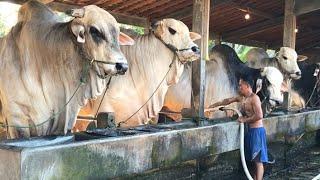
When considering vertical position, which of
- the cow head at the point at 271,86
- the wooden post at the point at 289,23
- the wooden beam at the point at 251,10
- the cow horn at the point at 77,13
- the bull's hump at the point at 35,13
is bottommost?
the cow head at the point at 271,86

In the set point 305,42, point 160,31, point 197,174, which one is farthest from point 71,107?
point 305,42

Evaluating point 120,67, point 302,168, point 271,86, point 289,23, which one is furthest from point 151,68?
point 289,23

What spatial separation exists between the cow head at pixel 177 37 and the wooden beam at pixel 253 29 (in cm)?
513

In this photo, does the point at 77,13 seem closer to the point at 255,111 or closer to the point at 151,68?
the point at 151,68

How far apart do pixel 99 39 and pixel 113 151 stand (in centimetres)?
91

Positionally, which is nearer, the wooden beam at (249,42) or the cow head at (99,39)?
the cow head at (99,39)

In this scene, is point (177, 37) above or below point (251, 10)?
below

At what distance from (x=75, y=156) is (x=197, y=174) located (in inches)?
118

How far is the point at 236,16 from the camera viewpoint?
9.47 meters

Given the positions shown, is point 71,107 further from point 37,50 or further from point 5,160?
point 5,160

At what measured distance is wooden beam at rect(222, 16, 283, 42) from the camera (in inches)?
400

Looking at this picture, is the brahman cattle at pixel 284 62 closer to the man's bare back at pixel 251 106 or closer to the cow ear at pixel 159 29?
the man's bare back at pixel 251 106

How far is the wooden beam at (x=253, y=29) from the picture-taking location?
33.3 feet

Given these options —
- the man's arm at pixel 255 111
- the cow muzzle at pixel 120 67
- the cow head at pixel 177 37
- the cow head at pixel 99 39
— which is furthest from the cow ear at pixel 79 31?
the man's arm at pixel 255 111
